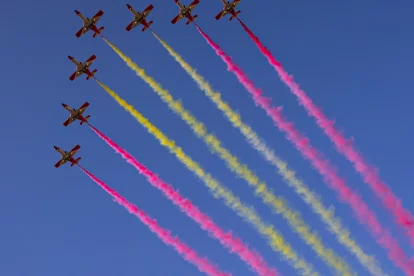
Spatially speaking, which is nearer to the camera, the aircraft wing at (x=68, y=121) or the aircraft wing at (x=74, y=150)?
the aircraft wing at (x=68, y=121)

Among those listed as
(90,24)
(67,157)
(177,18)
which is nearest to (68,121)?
(67,157)

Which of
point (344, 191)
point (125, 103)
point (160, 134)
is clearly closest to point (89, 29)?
point (125, 103)

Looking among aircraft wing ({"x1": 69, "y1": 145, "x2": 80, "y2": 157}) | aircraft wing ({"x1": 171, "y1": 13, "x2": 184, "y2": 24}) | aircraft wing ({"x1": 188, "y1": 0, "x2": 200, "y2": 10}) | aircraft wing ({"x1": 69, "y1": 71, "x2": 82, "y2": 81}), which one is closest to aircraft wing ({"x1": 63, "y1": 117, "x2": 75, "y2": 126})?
aircraft wing ({"x1": 69, "y1": 145, "x2": 80, "y2": 157})

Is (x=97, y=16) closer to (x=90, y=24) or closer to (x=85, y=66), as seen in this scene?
(x=90, y=24)

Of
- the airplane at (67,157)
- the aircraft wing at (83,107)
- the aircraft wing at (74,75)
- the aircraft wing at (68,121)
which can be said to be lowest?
the airplane at (67,157)

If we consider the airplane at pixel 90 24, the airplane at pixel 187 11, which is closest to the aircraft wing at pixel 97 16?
the airplane at pixel 90 24

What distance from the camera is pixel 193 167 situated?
217 ft

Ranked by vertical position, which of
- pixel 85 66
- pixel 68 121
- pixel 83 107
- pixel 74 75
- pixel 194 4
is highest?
pixel 194 4

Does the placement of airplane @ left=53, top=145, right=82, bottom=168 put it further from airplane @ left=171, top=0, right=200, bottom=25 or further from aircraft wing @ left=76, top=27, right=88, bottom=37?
airplane @ left=171, top=0, right=200, bottom=25

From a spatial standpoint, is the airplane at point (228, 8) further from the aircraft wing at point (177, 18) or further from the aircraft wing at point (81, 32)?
the aircraft wing at point (81, 32)

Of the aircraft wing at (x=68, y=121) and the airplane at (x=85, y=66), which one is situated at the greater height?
the airplane at (x=85, y=66)

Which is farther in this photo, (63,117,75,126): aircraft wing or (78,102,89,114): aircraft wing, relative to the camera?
(63,117,75,126): aircraft wing

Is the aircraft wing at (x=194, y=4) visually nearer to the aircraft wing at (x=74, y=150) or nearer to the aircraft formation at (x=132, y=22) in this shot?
the aircraft formation at (x=132, y=22)

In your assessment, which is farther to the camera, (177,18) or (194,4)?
(177,18)
